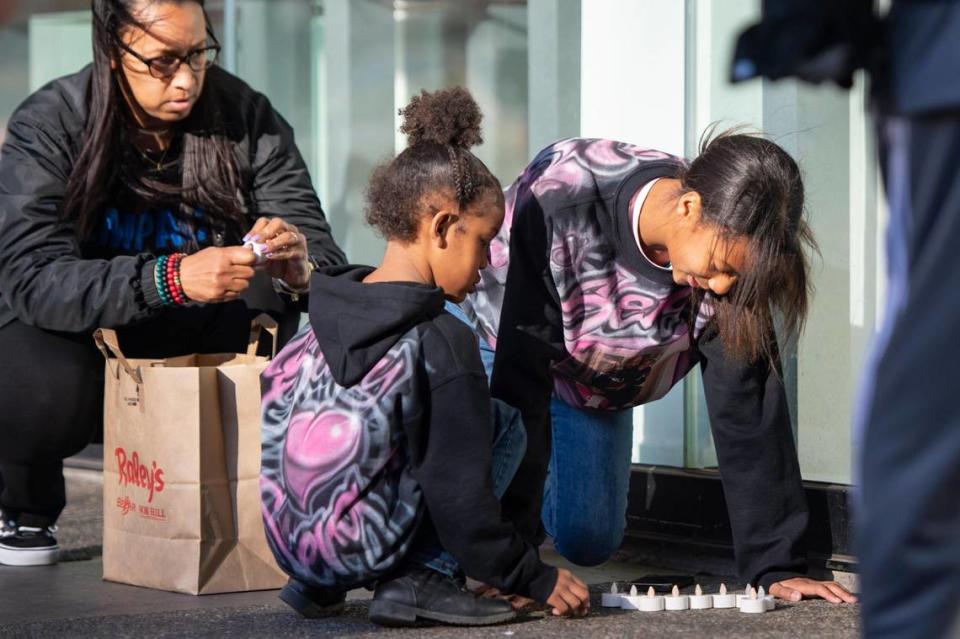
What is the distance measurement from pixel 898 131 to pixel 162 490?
1829 mm

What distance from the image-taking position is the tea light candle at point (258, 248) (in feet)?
9.27

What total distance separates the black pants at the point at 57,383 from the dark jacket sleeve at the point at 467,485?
0.91m

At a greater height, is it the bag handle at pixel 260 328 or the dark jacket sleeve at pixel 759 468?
the bag handle at pixel 260 328

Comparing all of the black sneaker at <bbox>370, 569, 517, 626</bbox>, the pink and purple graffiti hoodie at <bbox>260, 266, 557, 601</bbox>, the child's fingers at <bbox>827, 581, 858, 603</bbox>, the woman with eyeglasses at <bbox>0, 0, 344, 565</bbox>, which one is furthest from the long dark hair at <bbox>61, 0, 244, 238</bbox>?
the child's fingers at <bbox>827, 581, 858, 603</bbox>

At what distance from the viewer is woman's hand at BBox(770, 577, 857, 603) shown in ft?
8.70

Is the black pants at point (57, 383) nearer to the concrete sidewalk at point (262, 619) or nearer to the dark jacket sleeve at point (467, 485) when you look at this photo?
the concrete sidewalk at point (262, 619)

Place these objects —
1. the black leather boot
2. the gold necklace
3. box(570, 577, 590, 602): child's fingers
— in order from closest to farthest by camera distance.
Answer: box(570, 577, 590, 602): child's fingers → the black leather boot → the gold necklace

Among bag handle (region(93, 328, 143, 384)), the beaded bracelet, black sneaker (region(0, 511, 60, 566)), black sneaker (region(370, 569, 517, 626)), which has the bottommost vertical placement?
black sneaker (region(0, 511, 60, 566))

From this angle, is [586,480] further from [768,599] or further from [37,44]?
[37,44]

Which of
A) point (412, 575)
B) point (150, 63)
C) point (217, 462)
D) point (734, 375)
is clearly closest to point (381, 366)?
point (412, 575)

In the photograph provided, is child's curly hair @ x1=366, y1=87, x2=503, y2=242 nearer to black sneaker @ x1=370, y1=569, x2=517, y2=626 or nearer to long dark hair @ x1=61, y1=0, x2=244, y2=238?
black sneaker @ x1=370, y1=569, x2=517, y2=626

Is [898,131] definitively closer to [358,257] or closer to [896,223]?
[896,223]

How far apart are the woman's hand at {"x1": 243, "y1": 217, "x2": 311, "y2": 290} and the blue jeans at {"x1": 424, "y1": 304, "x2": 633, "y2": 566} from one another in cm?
32

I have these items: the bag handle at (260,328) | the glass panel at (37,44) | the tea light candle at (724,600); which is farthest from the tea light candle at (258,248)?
the glass panel at (37,44)
